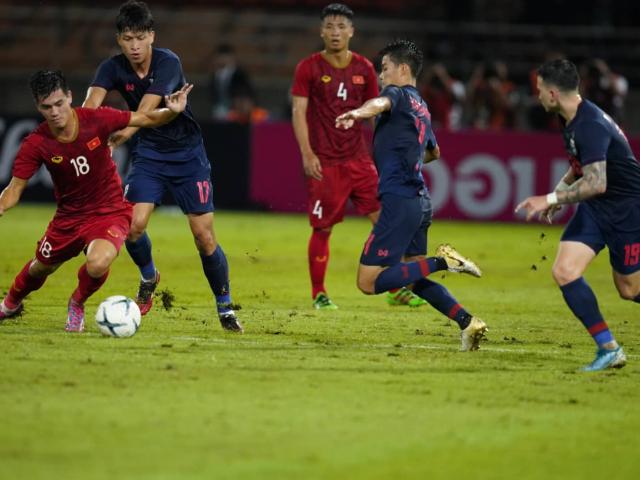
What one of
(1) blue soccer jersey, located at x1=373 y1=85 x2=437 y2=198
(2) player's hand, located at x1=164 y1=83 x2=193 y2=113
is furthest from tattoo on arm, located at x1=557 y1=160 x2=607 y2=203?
(2) player's hand, located at x1=164 y1=83 x2=193 y2=113

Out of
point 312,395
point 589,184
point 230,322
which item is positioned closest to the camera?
point 312,395

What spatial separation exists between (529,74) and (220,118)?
21.1ft

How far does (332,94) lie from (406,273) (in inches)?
130

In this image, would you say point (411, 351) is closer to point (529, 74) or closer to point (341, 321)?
point (341, 321)

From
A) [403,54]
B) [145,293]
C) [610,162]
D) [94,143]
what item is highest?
[403,54]

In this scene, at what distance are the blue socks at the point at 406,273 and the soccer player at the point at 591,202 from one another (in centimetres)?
93

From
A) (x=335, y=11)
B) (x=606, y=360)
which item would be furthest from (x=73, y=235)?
(x=606, y=360)

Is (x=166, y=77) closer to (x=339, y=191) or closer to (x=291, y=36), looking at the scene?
(x=339, y=191)

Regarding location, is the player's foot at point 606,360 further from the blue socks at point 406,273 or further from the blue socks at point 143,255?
the blue socks at point 143,255

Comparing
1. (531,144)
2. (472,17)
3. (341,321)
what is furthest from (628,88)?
(341,321)

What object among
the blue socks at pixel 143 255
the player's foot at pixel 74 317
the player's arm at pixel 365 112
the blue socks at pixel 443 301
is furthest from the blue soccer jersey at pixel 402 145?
the player's foot at pixel 74 317

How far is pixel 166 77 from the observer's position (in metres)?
9.69

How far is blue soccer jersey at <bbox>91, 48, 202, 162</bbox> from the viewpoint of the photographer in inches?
385

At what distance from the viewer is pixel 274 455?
5.98 metres
